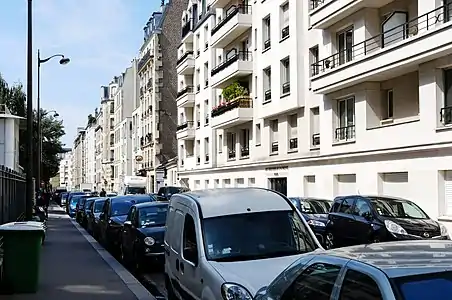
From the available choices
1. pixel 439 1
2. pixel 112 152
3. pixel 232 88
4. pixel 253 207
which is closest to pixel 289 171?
pixel 232 88

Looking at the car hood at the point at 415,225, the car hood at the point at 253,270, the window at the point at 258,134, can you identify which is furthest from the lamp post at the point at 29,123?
the window at the point at 258,134

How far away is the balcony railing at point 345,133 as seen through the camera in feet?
91.3

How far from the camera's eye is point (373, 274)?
157 inches

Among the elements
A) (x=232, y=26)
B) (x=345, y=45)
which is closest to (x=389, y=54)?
(x=345, y=45)

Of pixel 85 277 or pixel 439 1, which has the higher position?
pixel 439 1

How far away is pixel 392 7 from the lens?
2564cm

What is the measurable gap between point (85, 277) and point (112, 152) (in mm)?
99638

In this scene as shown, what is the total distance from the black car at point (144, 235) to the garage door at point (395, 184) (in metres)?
10.3

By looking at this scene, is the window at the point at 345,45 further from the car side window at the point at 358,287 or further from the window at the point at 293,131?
the car side window at the point at 358,287

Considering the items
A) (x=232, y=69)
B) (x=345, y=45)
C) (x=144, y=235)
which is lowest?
(x=144, y=235)

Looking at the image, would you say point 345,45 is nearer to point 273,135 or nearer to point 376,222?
point 273,135

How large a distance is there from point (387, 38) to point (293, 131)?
9.70m

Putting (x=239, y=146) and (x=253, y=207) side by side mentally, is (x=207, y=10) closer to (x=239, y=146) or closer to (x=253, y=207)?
(x=239, y=146)

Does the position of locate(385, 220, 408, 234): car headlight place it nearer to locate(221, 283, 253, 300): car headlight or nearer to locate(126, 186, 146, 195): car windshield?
locate(221, 283, 253, 300): car headlight
